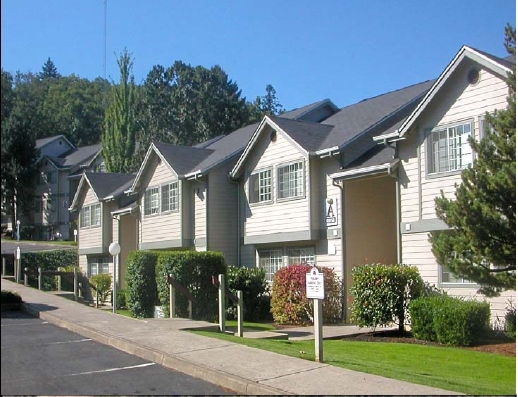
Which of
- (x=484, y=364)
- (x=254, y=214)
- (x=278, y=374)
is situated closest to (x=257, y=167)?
(x=254, y=214)

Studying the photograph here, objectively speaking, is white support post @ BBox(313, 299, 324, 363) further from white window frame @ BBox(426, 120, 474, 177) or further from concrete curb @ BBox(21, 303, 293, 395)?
white window frame @ BBox(426, 120, 474, 177)

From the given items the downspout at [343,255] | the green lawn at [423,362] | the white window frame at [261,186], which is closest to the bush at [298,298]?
the downspout at [343,255]

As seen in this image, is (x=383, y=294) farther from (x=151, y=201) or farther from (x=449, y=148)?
(x=151, y=201)

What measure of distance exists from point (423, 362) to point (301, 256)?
978 cm

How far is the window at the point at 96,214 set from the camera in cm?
3422

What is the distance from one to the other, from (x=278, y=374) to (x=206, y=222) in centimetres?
1577

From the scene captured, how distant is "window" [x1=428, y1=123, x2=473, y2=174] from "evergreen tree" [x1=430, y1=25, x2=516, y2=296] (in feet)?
13.5

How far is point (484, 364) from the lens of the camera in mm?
11953

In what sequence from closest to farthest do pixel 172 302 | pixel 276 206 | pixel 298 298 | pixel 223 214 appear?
pixel 172 302
pixel 298 298
pixel 276 206
pixel 223 214

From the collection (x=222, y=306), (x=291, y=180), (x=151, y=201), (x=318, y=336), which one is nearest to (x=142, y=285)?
(x=222, y=306)

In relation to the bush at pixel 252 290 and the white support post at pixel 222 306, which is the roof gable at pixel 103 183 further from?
the white support post at pixel 222 306

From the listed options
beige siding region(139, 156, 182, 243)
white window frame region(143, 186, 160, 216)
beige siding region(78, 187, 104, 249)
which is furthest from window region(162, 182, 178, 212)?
beige siding region(78, 187, 104, 249)

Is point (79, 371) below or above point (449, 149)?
below

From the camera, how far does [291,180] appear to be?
21734 millimetres
